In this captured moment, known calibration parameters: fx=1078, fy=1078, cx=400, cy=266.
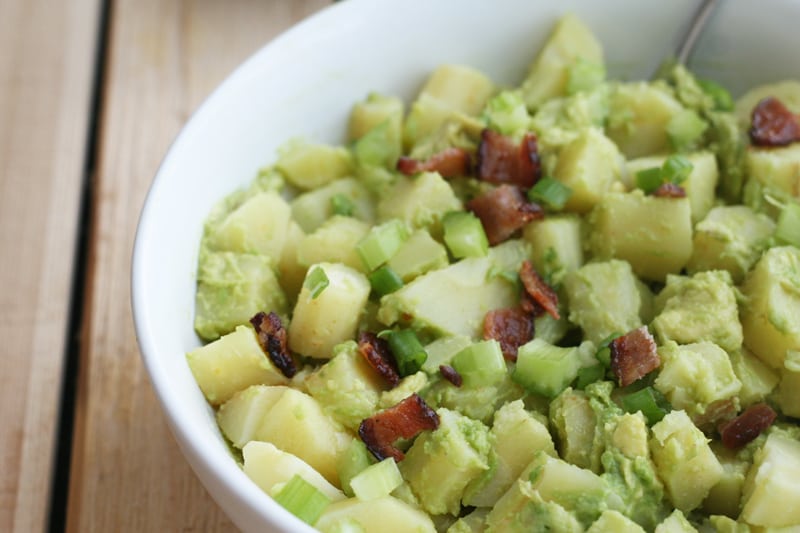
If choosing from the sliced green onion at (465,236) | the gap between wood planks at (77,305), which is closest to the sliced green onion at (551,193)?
the sliced green onion at (465,236)

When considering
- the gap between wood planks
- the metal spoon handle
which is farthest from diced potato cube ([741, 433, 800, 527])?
the gap between wood planks

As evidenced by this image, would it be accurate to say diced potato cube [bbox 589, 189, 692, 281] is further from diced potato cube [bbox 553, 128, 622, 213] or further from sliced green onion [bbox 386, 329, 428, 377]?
sliced green onion [bbox 386, 329, 428, 377]

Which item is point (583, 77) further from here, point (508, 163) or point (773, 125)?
point (773, 125)

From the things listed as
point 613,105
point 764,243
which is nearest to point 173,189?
point 613,105

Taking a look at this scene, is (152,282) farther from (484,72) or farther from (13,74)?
(13,74)

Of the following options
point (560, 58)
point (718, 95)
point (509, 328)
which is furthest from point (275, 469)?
point (718, 95)

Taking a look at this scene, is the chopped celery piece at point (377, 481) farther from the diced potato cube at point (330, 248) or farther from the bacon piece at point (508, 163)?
the bacon piece at point (508, 163)
